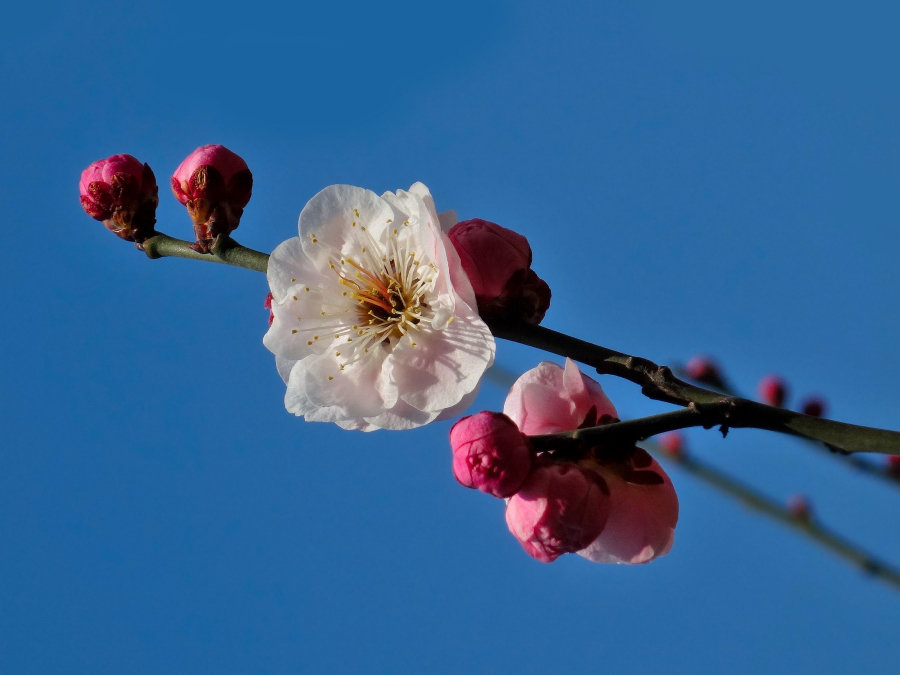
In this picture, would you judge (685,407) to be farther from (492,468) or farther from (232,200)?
(232,200)

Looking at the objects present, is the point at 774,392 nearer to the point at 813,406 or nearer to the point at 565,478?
the point at 813,406

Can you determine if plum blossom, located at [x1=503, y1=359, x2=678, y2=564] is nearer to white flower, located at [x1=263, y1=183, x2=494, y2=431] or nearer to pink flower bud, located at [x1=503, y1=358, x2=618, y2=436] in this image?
pink flower bud, located at [x1=503, y1=358, x2=618, y2=436]

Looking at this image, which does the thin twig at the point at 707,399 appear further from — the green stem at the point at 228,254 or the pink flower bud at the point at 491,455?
the green stem at the point at 228,254

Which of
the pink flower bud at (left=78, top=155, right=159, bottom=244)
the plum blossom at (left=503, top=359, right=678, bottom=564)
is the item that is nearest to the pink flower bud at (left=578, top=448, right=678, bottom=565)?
the plum blossom at (left=503, top=359, right=678, bottom=564)

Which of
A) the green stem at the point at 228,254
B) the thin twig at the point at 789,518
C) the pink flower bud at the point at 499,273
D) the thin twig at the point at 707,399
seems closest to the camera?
the thin twig at the point at 707,399

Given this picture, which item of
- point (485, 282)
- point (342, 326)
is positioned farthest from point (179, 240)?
point (485, 282)

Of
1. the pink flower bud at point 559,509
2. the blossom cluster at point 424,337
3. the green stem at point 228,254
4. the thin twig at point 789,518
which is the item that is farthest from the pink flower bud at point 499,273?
the thin twig at point 789,518

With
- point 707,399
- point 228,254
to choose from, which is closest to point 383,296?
point 228,254
